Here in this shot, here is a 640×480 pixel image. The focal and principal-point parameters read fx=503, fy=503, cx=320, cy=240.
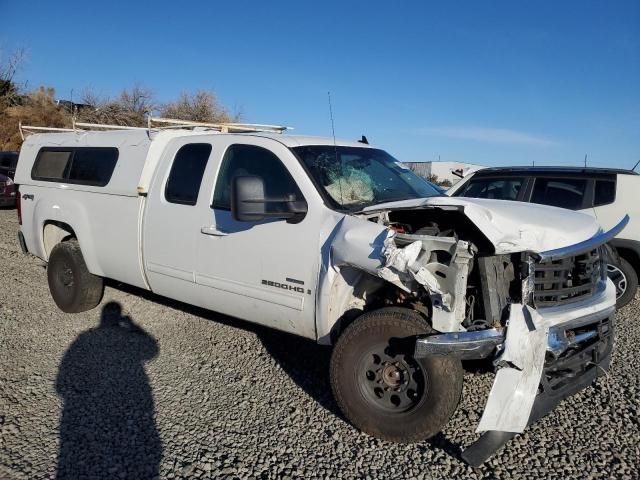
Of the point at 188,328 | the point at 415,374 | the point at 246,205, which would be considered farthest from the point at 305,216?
the point at 188,328

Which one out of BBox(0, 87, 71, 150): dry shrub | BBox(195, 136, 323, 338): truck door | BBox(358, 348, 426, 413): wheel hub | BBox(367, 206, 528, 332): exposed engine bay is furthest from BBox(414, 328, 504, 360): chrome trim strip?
BBox(0, 87, 71, 150): dry shrub

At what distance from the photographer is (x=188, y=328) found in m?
5.22

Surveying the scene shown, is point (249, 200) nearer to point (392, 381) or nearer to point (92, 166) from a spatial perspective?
point (392, 381)

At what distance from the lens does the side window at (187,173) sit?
14.1 ft

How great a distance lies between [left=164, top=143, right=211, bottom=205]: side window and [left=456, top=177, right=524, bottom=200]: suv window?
4044 mm

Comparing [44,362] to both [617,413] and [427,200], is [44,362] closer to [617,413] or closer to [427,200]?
[427,200]

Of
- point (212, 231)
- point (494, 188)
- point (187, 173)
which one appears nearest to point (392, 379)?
point (212, 231)

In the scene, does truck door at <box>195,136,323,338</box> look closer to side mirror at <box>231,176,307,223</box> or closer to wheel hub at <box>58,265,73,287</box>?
side mirror at <box>231,176,307,223</box>

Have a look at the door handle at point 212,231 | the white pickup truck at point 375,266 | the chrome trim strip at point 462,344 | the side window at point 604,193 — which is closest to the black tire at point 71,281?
the white pickup truck at point 375,266

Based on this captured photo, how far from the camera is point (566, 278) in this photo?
307cm

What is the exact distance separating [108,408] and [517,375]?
2.70 meters

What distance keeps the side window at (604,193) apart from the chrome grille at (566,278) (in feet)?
11.6

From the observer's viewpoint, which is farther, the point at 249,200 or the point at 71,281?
the point at 71,281

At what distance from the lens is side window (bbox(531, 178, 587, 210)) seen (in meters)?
6.57
